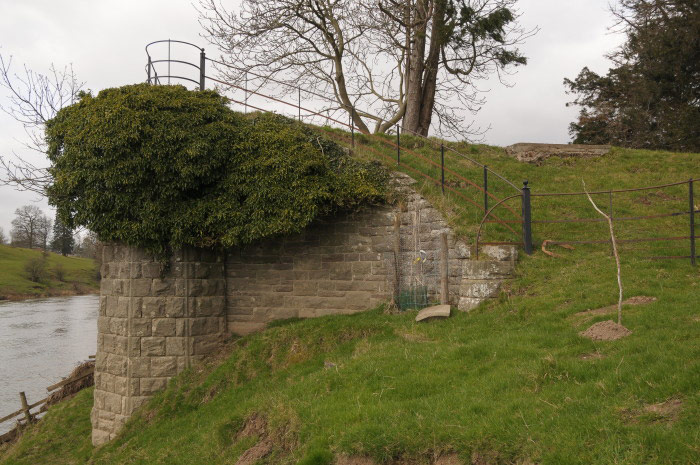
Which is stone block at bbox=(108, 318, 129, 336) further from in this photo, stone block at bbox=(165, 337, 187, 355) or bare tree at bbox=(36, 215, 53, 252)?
bare tree at bbox=(36, 215, 53, 252)

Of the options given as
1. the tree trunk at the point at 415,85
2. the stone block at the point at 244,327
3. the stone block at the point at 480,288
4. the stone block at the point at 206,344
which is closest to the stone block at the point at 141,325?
the stone block at the point at 206,344

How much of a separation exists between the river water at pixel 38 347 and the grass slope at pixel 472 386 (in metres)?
6.92

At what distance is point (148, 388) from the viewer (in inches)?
392

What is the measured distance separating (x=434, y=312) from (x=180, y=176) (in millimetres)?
5106

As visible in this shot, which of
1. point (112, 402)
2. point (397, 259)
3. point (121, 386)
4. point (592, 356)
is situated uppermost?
point (397, 259)

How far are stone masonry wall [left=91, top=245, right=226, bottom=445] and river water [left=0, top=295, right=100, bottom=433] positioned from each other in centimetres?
729

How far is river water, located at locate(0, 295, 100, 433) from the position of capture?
17469 millimetres

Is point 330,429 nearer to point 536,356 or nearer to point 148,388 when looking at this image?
point 536,356

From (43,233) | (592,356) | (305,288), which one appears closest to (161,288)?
(305,288)

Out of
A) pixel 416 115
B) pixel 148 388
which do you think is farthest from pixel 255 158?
pixel 416 115

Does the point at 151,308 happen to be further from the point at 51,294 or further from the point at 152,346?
the point at 51,294

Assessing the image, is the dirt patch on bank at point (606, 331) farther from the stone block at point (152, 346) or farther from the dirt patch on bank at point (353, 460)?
the stone block at point (152, 346)

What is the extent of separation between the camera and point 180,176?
32.1 feet

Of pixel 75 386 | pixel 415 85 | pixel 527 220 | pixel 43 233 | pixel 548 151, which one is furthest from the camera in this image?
pixel 43 233
